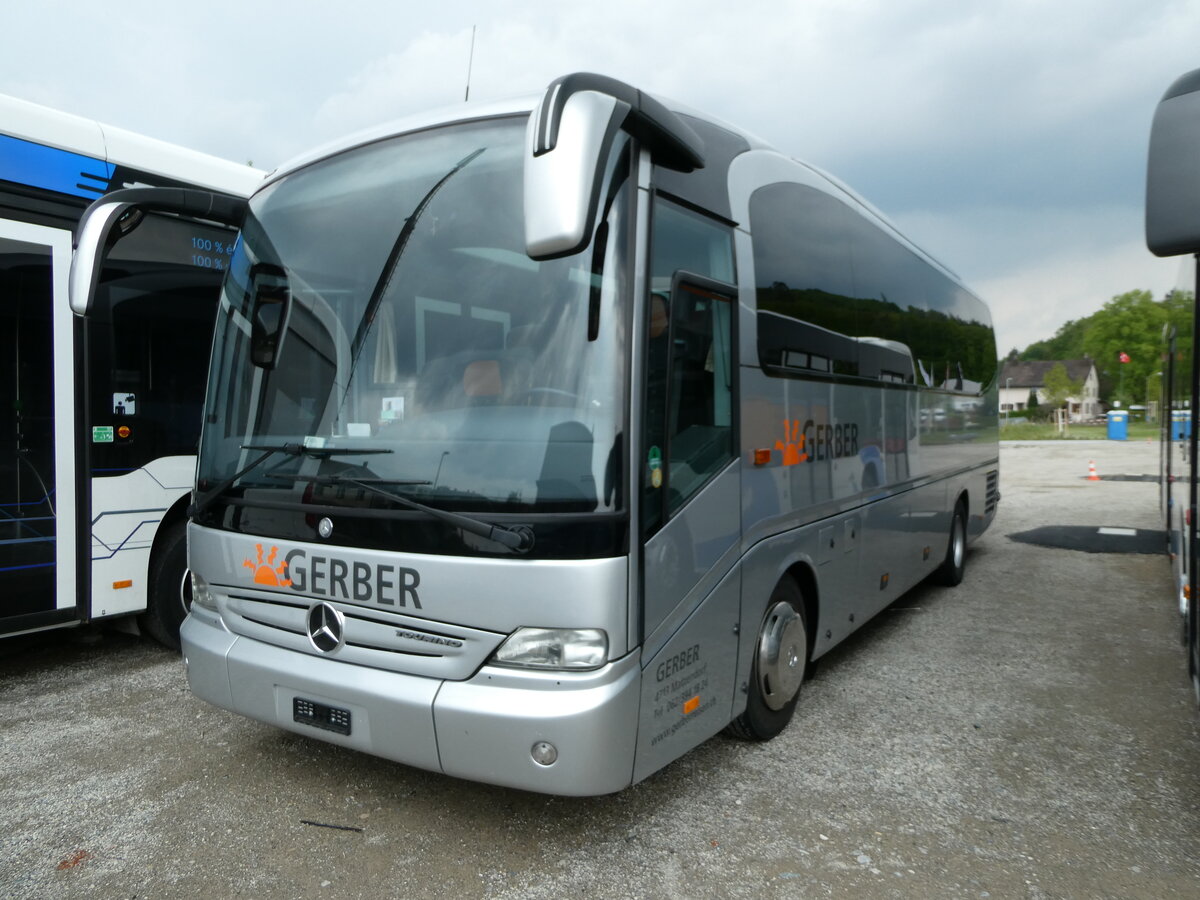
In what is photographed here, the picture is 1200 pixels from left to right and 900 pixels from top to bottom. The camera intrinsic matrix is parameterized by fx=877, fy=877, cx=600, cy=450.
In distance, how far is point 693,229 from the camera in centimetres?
352

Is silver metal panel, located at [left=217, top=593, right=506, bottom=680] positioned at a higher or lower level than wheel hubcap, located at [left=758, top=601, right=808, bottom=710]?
higher

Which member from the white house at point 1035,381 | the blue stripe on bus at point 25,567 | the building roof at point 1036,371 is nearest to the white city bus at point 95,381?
the blue stripe on bus at point 25,567

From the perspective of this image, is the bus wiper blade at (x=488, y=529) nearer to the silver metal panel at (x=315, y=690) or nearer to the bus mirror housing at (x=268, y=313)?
the silver metal panel at (x=315, y=690)

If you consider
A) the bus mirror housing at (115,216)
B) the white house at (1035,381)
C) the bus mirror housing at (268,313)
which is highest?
the white house at (1035,381)

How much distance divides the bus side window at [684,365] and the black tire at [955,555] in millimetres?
5113

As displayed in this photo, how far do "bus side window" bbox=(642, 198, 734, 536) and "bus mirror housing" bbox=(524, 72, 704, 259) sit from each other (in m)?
0.67

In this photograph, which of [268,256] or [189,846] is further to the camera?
[268,256]

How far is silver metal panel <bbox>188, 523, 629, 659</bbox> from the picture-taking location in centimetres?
292

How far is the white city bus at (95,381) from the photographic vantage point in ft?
15.9

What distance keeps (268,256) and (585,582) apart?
6.78ft

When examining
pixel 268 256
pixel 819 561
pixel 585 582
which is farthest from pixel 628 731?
pixel 268 256

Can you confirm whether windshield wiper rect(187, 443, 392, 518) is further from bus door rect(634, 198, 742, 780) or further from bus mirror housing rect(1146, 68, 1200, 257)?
bus mirror housing rect(1146, 68, 1200, 257)

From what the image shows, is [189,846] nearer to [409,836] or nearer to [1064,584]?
[409,836]

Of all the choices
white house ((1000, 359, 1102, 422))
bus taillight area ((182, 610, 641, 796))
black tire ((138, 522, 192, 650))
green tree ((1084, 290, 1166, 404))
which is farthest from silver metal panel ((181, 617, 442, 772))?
white house ((1000, 359, 1102, 422))
